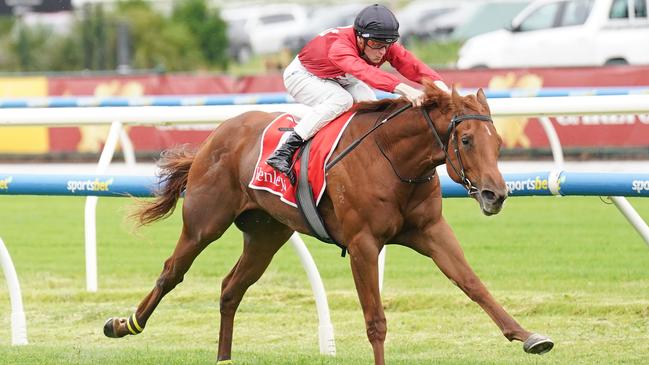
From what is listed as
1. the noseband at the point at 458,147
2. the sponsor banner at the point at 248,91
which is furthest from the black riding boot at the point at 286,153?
the sponsor banner at the point at 248,91

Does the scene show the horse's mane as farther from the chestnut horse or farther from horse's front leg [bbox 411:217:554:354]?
horse's front leg [bbox 411:217:554:354]

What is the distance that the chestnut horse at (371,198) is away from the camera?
5.39 meters

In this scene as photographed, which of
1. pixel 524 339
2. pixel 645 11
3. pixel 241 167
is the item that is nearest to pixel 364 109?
pixel 241 167

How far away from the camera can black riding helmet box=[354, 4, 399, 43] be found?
5.88 meters

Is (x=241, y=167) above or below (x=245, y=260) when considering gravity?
above

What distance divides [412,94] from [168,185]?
5.80 feet

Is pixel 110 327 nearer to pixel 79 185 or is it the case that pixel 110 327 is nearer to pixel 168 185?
pixel 168 185

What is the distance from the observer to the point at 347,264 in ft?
30.4

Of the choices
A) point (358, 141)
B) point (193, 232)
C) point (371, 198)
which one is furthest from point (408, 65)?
point (193, 232)

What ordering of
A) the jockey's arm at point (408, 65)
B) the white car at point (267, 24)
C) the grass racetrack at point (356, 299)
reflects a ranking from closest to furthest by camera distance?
the jockey's arm at point (408, 65)
the grass racetrack at point (356, 299)
the white car at point (267, 24)

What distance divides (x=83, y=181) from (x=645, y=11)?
1359 centimetres

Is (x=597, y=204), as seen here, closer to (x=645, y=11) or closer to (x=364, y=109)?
(x=364, y=109)

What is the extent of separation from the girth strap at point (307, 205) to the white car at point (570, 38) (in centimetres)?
1322

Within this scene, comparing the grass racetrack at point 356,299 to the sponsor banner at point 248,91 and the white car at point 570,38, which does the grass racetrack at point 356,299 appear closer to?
the sponsor banner at point 248,91
